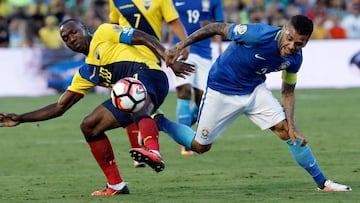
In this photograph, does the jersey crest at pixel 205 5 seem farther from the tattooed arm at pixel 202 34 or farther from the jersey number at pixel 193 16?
the tattooed arm at pixel 202 34

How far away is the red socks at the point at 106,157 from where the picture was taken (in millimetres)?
10156

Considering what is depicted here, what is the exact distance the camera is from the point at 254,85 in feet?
33.7

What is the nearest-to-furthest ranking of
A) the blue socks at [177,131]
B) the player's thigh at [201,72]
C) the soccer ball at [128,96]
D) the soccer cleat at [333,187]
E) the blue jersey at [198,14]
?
1. the soccer ball at [128,96]
2. the soccer cleat at [333,187]
3. the blue socks at [177,131]
4. the player's thigh at [201,72]
5. the blue jersey at [198,14]

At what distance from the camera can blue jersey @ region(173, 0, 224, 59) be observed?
14.9 meters

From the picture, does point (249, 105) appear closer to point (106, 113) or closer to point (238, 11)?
point (106, 113)

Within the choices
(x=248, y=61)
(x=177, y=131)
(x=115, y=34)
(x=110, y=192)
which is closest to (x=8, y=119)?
(x=110, y=192)

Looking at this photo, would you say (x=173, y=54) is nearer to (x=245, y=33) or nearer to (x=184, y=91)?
(x=245, y=33)

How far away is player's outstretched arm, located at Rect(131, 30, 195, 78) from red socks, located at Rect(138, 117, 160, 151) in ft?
1.91

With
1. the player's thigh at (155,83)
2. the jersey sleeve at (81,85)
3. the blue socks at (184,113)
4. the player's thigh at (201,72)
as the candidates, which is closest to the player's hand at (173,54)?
the player's thigh at (155,83)

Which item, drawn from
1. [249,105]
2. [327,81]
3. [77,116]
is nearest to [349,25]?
[327,81]

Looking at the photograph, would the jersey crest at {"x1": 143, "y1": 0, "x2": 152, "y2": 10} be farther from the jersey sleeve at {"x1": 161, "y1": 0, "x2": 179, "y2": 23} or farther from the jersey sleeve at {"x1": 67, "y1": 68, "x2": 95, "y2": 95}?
the jersey sleeve at {"x1": 67, "y1": 68, "x2": 95, "y2": 95}

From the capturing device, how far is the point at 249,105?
33.6 ft

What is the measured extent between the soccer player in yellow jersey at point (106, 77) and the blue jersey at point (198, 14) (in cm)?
450

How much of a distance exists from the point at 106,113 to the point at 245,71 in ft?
4.73
